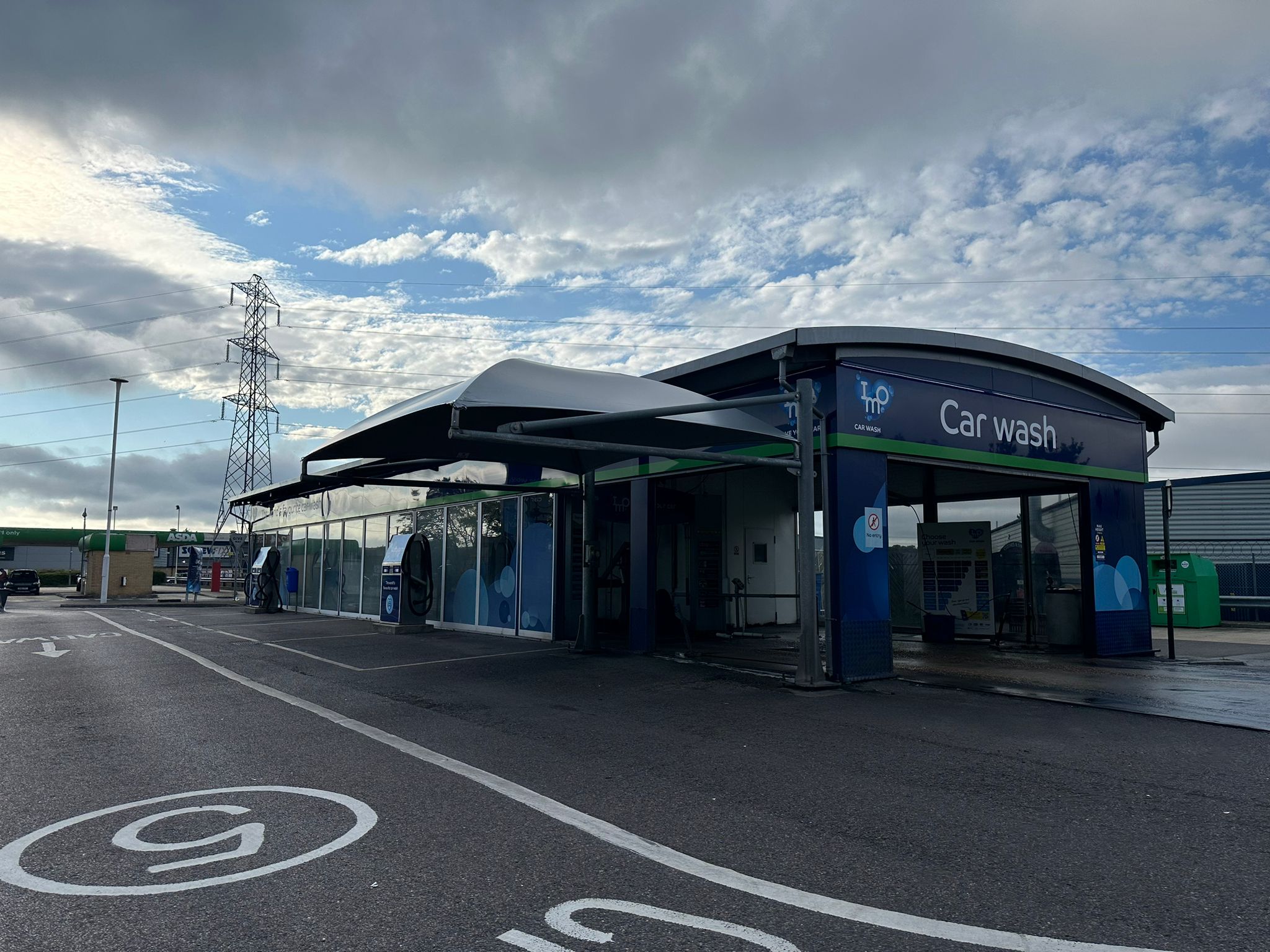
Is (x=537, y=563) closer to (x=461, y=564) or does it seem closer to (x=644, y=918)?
(x=461, y=564)

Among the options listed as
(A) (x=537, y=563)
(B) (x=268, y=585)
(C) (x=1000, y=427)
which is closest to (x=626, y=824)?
(C) (x=1000, y=427)

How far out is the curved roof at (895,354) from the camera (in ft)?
37.9

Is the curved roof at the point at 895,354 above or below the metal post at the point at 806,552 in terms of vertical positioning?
above

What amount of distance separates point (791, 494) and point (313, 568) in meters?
16.9

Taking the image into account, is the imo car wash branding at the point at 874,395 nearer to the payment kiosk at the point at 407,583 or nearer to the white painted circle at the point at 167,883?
the white painted circle at the point at 167,883

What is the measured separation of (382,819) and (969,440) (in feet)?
34.2

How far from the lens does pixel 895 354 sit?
1226 centimetres

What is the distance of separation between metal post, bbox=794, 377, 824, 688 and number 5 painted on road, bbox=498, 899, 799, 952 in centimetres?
667

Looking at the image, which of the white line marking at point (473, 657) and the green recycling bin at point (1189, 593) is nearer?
the white line marking at point (473, 657)

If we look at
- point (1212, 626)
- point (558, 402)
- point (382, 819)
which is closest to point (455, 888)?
point (382, 819)

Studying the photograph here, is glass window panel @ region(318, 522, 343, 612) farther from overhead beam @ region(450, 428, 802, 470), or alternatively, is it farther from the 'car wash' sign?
the 'car wash' sign

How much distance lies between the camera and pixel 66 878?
4109mm

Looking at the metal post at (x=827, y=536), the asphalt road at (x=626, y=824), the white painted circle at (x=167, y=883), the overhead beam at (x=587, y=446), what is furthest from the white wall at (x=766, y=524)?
the white painted circle at (x=167, y=883)

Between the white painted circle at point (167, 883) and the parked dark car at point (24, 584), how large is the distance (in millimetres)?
53860
